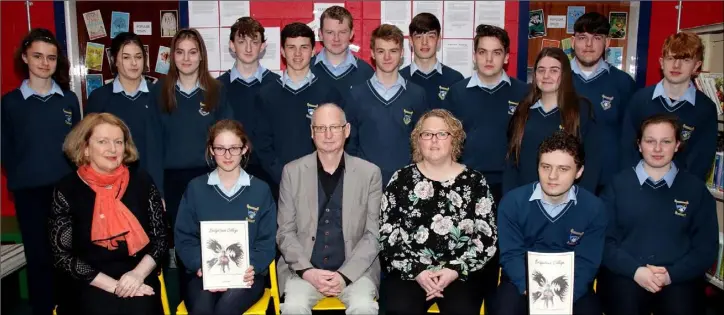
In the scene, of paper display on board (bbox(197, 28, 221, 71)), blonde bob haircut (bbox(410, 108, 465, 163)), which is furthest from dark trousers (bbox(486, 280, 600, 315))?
paper display on board (bbox(197, 28, 221, 71))

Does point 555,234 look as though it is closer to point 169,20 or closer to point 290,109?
point 290,109

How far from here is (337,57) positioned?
4.60 metres

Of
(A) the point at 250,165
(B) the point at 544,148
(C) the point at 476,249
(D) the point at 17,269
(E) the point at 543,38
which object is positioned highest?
(E) the point at 543,38

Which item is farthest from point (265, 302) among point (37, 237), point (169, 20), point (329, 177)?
point (169, 20)

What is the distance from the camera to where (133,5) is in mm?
5660

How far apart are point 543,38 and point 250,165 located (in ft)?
10.8

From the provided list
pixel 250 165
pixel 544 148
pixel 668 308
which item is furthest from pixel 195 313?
pixel 668 308

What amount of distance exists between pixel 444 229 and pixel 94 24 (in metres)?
4.32

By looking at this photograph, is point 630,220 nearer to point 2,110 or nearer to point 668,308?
point 668,308

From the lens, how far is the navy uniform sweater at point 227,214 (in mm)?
3346

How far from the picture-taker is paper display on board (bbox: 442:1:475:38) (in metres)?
5.57

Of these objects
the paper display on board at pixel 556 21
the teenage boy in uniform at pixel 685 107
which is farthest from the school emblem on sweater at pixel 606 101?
the paper display on board at pixel 556 21

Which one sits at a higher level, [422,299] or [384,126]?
[384,126]

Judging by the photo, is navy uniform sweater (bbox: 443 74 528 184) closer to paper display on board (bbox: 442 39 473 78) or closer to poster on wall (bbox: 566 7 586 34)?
paper display on board (bbox: 442 39 473 78)
